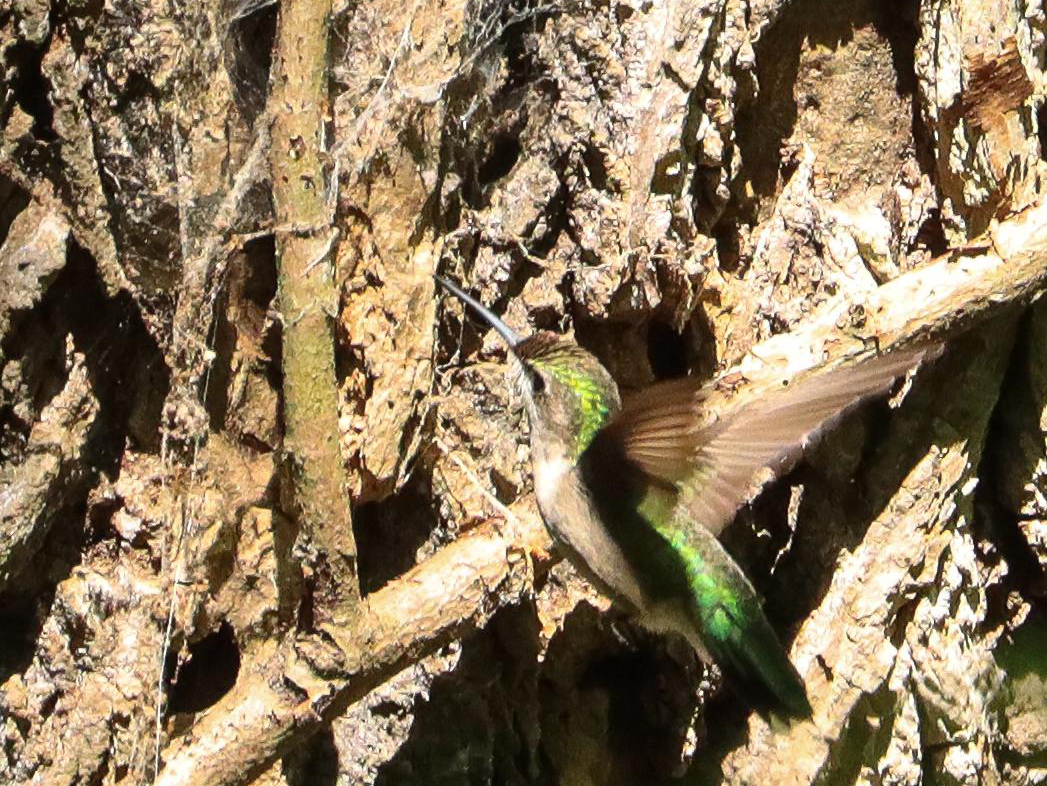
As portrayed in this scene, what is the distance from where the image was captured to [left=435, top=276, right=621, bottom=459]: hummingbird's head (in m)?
2.13

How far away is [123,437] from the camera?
2.29 m

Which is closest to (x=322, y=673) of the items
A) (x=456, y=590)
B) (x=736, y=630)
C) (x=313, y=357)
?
(x=456, y=590)

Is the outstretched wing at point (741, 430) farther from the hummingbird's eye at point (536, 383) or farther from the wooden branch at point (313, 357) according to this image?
the wooden branch at point (313, 357)

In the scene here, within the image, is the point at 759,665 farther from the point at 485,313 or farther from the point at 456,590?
the point at 485,313

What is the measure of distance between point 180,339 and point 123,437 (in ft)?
0.92

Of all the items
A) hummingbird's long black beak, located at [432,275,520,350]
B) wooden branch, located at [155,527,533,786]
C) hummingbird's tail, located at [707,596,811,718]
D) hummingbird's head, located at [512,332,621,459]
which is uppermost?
hummingbird's long black beak, located at [432,275,520,350]

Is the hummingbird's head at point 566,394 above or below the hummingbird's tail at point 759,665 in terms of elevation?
above

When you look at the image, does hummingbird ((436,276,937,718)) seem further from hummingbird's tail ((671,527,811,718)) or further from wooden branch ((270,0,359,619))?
wooden branch ((270,0,359,619))

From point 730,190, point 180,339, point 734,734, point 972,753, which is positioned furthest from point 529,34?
point 972,753

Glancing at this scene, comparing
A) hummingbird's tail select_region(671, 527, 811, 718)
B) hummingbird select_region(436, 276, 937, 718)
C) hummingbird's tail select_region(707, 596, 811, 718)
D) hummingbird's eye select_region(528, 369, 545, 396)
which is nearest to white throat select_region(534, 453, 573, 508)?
hummingbird select_region(436, 276, 937, 718)

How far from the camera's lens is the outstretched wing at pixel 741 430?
1.99 metres

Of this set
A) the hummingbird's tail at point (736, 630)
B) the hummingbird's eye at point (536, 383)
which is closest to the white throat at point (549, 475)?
the hummingbird's eye at point (536, 383)

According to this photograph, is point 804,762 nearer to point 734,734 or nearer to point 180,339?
point 734,734

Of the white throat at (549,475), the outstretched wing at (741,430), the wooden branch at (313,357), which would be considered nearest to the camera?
the wooden branch at (313,357)
